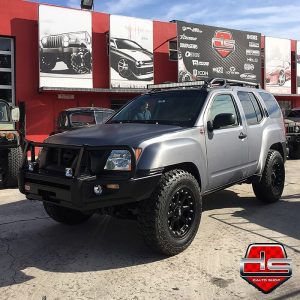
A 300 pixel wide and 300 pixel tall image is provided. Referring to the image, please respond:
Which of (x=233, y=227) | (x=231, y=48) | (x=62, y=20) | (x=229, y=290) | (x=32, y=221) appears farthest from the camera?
(x=231, y=48)

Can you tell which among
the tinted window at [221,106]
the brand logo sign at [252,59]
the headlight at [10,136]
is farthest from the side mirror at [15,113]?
the brand logo sign at [252,59]

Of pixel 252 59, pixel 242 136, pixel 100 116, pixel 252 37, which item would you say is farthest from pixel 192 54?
pixel 242 136

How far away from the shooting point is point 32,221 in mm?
6082

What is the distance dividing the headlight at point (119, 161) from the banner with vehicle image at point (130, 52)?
44.2 feet

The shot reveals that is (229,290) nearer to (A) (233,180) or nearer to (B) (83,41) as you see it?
A: (A) (233,180)

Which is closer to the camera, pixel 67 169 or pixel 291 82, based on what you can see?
pixel 67 169

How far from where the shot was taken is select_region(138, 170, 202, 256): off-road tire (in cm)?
425

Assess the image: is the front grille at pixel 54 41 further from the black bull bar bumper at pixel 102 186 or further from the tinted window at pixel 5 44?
the black bull bar bumper at pixel 102 186

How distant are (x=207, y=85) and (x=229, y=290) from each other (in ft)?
9.28

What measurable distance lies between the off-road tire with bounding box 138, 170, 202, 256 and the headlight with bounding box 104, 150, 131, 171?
0.42 m

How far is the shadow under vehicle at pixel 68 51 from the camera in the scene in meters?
15.9

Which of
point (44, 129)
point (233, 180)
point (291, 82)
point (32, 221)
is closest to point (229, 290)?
point (233, 180)

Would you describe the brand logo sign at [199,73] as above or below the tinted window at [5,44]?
below

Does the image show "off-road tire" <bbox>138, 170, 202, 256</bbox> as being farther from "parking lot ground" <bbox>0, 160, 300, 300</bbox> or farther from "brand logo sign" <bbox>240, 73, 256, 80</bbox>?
"brand logo sign" <bbox>240, 73, 256, 80</bbox>
